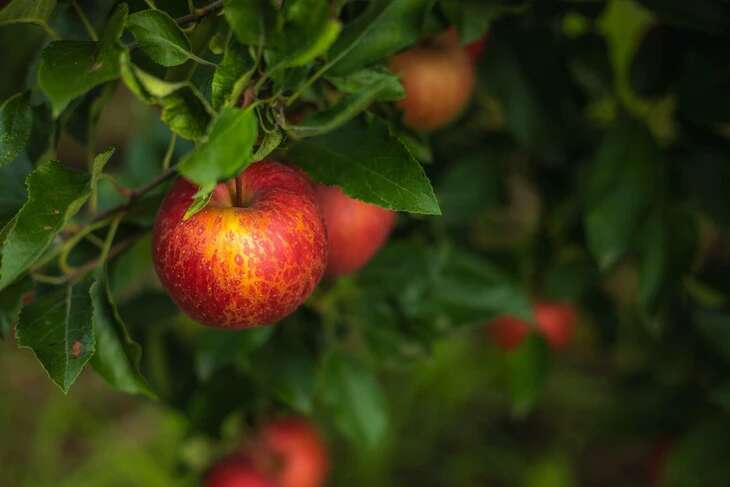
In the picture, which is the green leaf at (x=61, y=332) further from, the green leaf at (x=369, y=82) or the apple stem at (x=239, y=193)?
the green leaf at (x=369, y=82)

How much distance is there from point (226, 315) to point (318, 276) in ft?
0.21

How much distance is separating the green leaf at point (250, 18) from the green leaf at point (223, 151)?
0.04 m

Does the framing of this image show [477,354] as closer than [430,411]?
Yes

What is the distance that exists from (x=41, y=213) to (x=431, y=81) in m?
0.41

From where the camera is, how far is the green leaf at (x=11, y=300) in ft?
2.18

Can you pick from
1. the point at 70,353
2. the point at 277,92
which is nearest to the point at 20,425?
the point at 70,353

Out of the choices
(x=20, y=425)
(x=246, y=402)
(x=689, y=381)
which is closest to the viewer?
(x=246, y=402)

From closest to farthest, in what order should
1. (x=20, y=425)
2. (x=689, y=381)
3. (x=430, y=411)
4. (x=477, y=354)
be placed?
(x=689, y=381), (x=477, y=354), (x=430, y=411), (x=20, y=425)

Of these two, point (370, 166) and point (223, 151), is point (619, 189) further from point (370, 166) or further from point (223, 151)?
point (223, 151)

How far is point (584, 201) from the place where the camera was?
2.96 ft

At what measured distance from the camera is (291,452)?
117 centimetres

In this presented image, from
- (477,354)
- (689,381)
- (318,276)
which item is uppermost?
(318,276)

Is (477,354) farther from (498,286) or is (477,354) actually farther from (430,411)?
(498,286)

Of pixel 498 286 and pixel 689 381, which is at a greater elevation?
pixel 498 286
